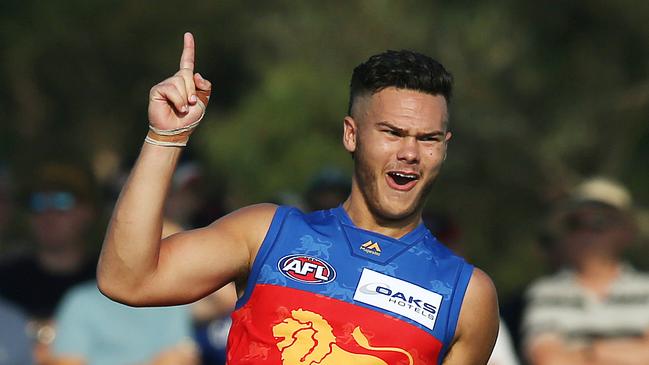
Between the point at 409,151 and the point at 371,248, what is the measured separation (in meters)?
0.37

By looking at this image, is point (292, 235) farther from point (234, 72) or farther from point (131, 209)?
point (234, 72)

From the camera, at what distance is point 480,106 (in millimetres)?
14758

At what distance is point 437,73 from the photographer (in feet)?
15.9

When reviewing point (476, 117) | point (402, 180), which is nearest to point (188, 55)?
point (402, 180)

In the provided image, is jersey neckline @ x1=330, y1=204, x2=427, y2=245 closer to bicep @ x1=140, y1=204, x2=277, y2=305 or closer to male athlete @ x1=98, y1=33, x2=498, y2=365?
male athlete @ x1=98, y1=33, x2=498, y2=365

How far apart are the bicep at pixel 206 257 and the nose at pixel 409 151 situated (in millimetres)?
494

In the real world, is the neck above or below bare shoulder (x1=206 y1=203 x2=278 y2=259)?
above

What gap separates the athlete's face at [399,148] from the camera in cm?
472

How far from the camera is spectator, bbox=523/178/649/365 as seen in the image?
7699mm

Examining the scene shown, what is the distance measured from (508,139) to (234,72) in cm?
1349

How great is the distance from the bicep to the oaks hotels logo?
34cm

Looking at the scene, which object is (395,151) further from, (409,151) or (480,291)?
(480,291)

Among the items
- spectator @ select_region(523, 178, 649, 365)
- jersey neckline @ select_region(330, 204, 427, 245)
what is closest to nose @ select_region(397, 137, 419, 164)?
jersey neckline @ select_region(330, 204, 427, 245)

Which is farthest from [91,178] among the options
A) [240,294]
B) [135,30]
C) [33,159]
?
[135,30]
